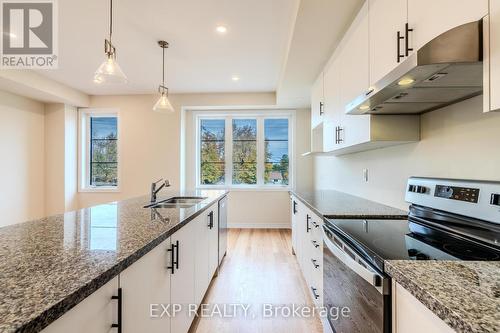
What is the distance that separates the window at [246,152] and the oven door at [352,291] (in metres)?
3.87

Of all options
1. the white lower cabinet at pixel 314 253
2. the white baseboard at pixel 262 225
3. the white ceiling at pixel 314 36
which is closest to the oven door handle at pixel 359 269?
the white lower cabinet at pixel 314 253

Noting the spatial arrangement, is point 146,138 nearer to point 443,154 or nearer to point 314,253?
point 314,253

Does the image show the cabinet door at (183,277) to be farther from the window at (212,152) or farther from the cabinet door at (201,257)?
the window at (212,152)

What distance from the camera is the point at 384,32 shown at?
1.52 m

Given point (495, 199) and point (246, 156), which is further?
point (246, 156)

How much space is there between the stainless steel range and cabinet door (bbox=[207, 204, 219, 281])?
125 centimetres

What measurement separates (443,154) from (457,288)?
1.16 meters

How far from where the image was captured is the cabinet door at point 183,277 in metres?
1.49

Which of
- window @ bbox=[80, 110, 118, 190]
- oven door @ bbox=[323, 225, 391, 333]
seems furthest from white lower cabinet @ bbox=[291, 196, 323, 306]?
Answer: window @ bbox=[80, 110, 118, 190]

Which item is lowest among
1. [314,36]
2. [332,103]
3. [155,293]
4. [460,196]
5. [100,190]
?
[155,293]

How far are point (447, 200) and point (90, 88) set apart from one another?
5.55 metres

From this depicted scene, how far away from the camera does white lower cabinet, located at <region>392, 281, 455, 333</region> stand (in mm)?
675

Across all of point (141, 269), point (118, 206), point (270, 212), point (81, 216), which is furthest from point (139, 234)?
point (270, 212)

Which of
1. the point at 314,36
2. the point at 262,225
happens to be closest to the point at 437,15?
the point at 314,36
